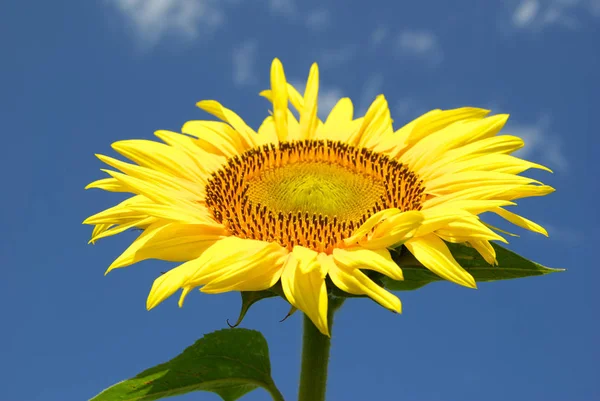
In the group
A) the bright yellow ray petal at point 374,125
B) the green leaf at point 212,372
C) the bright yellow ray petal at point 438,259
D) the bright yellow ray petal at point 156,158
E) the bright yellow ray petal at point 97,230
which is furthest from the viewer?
the bright yellow ray petal at point 374,125

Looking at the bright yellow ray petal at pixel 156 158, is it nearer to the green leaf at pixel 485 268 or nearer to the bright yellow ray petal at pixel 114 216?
the bright yellow ray petal at pixel 114 216

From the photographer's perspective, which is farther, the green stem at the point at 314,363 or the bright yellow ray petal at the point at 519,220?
the bright yellow ray petal at the point at 519,220

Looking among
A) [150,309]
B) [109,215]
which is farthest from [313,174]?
[150,309]

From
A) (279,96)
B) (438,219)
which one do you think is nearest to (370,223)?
(438,219)

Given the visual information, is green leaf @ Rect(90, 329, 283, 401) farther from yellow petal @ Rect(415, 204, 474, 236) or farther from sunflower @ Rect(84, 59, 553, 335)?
yellow petal @ Rect(415, 204, 474, 236)

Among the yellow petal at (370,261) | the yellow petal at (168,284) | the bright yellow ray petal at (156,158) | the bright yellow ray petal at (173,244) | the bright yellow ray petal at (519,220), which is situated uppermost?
the bright yellow ray petal at (156,158)

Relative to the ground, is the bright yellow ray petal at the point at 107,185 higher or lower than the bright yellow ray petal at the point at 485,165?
lower

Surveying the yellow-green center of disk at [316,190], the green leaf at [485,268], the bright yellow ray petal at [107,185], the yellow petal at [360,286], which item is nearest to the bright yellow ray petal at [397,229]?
the yellow petal at [360,286]

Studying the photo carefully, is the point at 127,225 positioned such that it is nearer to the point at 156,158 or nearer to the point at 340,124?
the point at 156,158

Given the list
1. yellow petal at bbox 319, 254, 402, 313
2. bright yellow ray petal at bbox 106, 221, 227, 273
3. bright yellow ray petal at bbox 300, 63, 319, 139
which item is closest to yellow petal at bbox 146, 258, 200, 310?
bright yellow ray petal at bbox 106, 221, 227, 273
